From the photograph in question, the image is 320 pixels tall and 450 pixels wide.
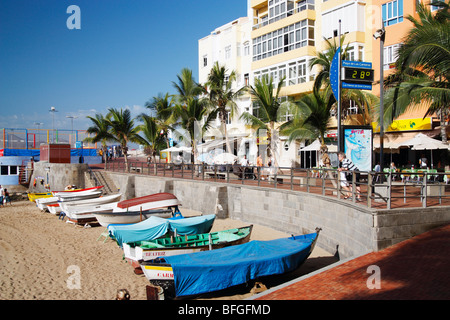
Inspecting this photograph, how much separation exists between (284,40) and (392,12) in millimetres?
9176

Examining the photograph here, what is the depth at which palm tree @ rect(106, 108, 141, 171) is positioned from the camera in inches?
1574

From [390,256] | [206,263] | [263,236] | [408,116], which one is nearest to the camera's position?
[390,256]

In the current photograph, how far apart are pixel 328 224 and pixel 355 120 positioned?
576 inches

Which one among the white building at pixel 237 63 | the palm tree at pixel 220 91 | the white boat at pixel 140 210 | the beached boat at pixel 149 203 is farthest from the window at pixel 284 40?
the white boat at pixel 140 210

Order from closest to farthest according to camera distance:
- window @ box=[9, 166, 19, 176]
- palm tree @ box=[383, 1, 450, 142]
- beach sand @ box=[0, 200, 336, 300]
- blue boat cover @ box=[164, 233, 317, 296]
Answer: blue boat cover @ box=[164, 233, 317, 296] → beach sand @ box=[0, 200, 336, 300] → palm tree @ box=[383, 1, 450, 142] → window @ box=[9, 166, 19, 176]

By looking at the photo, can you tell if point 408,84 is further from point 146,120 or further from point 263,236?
point 146,120

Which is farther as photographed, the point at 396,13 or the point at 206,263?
the point at 396,13

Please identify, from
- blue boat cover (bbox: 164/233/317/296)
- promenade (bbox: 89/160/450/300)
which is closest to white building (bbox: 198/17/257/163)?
blue boat cover (bbox: 164/233/317/296)

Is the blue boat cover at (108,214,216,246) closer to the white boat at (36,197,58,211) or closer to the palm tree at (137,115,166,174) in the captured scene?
the white boat at (36,197,58,211)

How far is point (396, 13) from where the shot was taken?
1011 inches

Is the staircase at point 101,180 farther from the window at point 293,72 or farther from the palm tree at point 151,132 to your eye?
the window at point 293,72

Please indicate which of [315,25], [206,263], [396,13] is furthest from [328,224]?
[315,25]

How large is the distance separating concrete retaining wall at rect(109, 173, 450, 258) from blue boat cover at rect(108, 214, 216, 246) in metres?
2.83

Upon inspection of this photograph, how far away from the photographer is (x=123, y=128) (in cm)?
4053
